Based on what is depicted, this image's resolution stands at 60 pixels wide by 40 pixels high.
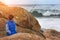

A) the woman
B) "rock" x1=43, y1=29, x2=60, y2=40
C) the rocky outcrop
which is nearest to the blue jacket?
the woman

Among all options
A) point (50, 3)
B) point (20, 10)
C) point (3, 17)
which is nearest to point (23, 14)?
point (20, 10)

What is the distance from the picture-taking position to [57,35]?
24.4 ft

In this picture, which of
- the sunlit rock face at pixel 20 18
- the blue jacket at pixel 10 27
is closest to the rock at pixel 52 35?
the sunlit rock face at pixel 20 18

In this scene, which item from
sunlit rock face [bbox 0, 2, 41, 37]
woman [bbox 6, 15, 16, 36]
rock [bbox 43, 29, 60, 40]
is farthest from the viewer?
rock [bbox 43, 29, 60, 40]

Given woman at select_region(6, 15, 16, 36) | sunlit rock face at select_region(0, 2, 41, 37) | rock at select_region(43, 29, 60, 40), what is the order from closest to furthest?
1. woman at select_region(6, 15, 16, 36)
2. sunlit rock face at select_region(0, 2, 41, 37)
3. rock at select_region(43, 29, 60, 40)

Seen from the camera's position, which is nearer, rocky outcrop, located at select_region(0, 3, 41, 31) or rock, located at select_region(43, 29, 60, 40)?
rocky outcrop, located at select_region(0, 3, 41, 31)

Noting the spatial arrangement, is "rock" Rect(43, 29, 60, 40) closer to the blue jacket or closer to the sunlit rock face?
the sunlit rock face

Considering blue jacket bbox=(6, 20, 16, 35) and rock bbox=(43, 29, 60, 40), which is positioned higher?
blue jacket bbox=(6, 20, 16, 35)

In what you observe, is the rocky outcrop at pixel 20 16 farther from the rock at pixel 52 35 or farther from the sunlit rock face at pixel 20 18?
the rock at pixel 52 35

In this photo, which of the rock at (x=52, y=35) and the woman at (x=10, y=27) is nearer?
the woman at (x=10, y=27)

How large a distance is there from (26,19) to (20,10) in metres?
0.48

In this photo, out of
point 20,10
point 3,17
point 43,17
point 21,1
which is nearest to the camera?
point 3,17

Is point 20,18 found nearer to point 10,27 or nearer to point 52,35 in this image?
point 52,35

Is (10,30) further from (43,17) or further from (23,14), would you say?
(43,17)
